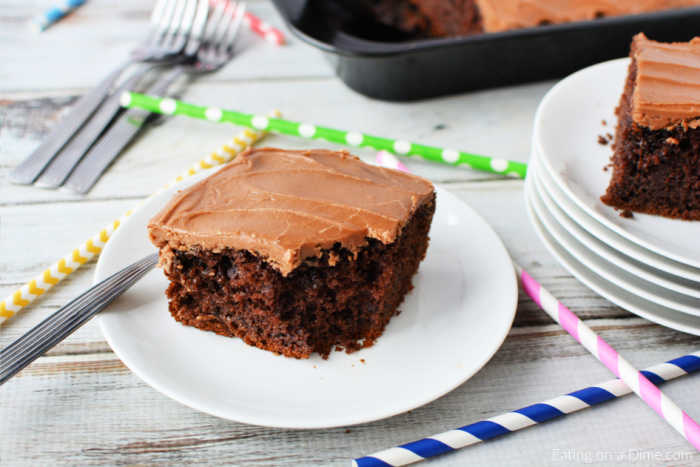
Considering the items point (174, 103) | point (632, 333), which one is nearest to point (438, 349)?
point (632, 333)

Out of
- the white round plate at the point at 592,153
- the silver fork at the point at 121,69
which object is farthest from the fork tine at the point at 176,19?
the white round plate at the point at 592,153

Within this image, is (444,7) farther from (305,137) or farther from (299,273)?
(299,273)

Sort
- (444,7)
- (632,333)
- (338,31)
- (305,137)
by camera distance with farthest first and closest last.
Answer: (444,7), (338,31), (305,137), (632,333)

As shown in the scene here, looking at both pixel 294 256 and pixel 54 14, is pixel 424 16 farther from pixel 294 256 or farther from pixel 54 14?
pixel 294 256

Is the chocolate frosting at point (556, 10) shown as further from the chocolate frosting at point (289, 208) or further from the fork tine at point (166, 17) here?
the fork tine at point (166, 17)

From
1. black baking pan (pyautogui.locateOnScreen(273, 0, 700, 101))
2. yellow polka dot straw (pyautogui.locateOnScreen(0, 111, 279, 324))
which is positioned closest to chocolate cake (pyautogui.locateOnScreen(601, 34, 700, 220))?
black baking pan (pyautogui.locateOnScreen(273, 0, 700, 101))

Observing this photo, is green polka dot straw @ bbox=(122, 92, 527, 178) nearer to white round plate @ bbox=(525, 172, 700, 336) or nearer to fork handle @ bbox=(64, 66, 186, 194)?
fork handle @ bbox=(64, 66, 186, 194)
